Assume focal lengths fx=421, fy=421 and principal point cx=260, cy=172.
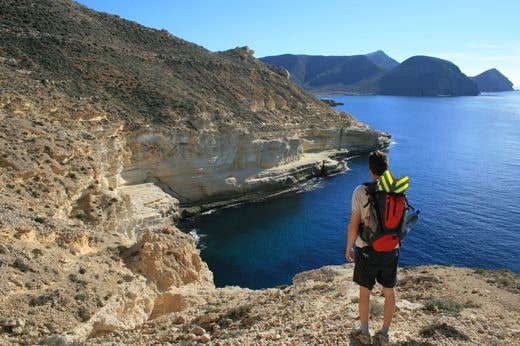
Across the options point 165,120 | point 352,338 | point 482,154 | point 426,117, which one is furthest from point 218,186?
point 426,117

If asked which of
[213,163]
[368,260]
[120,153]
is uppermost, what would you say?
→ [368,260]

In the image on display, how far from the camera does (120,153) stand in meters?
34.1

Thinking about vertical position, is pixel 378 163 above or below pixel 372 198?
above

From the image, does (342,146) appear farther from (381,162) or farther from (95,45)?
(381,162)

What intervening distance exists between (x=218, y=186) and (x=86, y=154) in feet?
62.8

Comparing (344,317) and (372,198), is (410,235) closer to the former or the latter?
(344,317)

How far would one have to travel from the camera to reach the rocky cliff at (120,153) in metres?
12.1

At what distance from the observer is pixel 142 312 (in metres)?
13.1

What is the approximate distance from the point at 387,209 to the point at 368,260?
1022 mm

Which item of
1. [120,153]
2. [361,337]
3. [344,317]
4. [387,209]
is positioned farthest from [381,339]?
[120,153]

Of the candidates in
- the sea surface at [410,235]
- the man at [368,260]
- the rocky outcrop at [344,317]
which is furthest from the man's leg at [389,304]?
the sea surface at [410,235]

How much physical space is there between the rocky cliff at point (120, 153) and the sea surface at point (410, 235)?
3955 mm

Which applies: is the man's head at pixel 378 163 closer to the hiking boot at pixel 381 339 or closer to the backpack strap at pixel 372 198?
the backpack strap at pixel 372 198

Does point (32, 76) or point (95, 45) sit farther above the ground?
point (95, 45)
